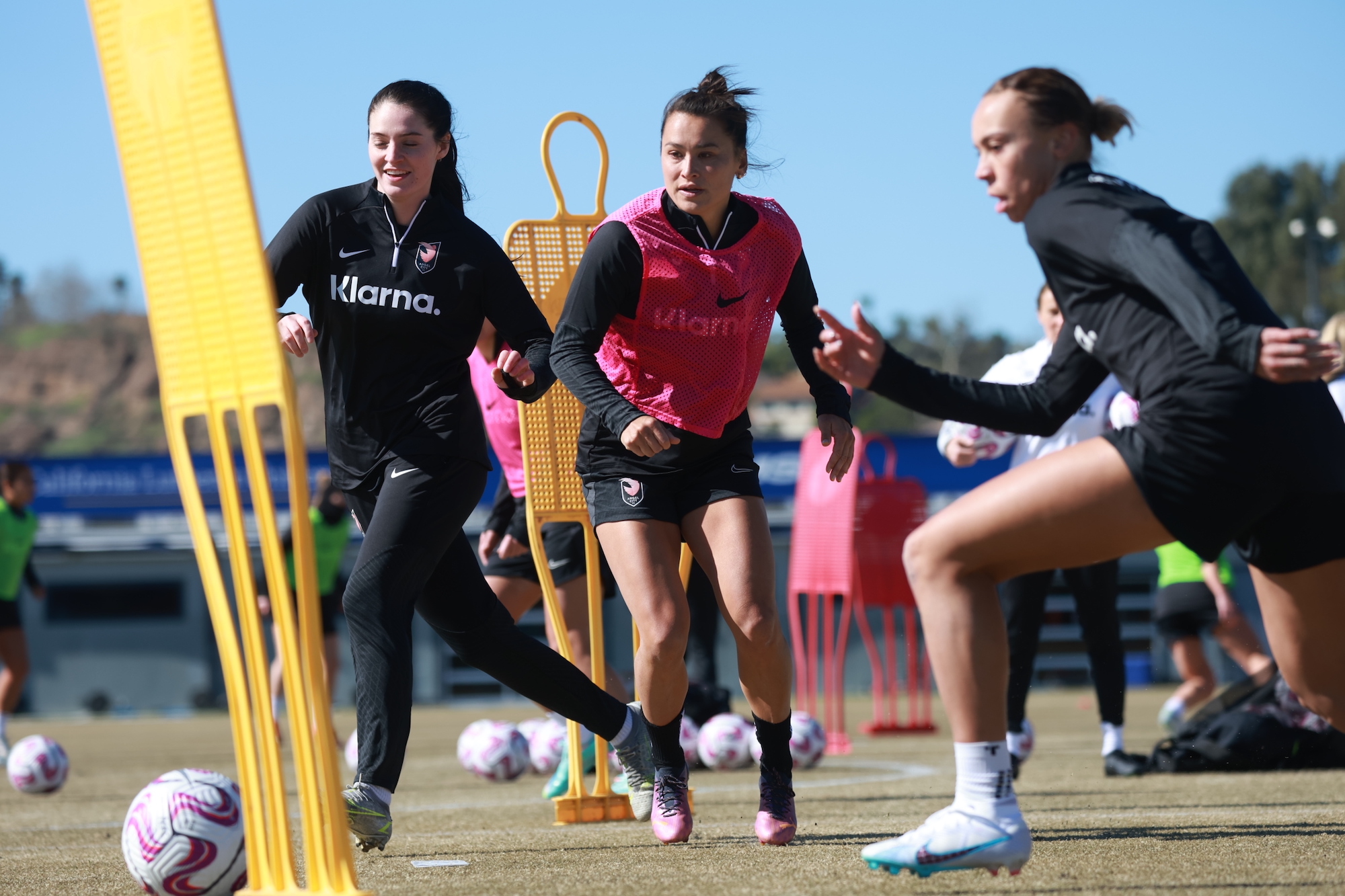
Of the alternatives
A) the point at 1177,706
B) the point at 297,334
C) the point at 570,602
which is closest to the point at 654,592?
the point at 297,334

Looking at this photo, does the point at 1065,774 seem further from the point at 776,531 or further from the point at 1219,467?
the point at 776,531

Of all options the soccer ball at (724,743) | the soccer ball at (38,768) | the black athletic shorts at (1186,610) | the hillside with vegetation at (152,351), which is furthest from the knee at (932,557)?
the hillside with vegetation at (152,351)

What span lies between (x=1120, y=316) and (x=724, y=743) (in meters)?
5.45

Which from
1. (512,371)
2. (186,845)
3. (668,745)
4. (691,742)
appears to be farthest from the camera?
(691,742)

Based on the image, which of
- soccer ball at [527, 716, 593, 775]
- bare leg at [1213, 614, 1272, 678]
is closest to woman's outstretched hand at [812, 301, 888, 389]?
soccer ball at [527, 716, 593, 775]

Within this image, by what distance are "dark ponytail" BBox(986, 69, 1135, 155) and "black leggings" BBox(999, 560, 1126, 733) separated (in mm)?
3919

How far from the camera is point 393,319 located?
431 centimetres

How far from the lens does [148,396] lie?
366ft

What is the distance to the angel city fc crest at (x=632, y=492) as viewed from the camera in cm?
453

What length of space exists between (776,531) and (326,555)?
13052 millimetres

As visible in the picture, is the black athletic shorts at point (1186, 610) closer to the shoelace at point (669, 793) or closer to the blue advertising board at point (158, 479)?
the shoelace at point (669, 793)

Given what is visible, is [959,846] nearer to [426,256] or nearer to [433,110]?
[426,256]

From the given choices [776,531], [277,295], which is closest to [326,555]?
[277,295]

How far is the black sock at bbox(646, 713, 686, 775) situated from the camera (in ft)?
15.3
